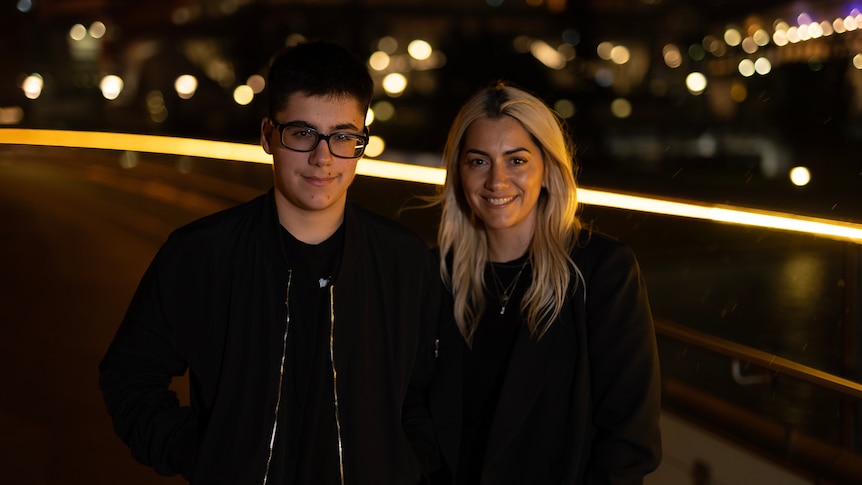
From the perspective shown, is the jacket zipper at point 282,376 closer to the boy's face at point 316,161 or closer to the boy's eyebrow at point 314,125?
the boy's face at point 316,161

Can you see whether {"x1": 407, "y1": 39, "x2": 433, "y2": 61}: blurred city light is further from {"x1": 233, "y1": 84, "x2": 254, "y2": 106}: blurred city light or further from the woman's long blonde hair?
the woman's long blonde hair

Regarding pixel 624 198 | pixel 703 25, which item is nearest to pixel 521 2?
pixel 703 25

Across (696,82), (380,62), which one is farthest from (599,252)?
(696,82)

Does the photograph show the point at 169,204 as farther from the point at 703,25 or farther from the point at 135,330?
the point at 703,25

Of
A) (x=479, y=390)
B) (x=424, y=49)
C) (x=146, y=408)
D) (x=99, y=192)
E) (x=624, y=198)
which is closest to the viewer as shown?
(x=146, y=408)

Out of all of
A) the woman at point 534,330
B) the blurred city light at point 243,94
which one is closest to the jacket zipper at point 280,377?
the woman at point 534,330

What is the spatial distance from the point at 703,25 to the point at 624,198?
52549 millimetres

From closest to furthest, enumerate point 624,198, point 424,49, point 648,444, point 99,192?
point 648,444 → point 624,198 → point 99,192 → point 424,49

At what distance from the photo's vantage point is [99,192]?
10734mm

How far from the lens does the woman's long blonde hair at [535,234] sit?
2.41 m

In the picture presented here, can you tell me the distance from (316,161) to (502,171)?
628 mm

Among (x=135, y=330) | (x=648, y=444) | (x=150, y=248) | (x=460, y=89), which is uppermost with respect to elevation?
(x=460, y=89)

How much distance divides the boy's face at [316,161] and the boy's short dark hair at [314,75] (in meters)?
0.02

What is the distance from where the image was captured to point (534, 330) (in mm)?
2387
